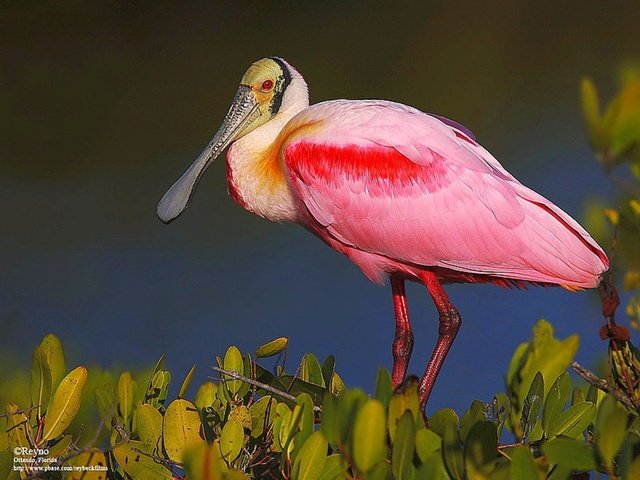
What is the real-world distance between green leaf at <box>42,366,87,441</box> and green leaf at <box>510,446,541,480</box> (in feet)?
2.93

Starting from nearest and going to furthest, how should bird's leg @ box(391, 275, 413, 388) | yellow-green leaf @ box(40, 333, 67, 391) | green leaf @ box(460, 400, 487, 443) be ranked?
green leaf @ box(460, 400, 487, 443) → yellow-green leaf @ box(40, 333, 67, 391) → bird's leg @ box(391, 275, 413, 388)

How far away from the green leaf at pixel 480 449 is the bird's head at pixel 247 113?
2062 mm

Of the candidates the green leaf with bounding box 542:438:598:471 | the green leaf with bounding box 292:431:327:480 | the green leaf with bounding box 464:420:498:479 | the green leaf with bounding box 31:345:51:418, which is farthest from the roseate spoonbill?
the green leaf with bounding box 542:438:598:471

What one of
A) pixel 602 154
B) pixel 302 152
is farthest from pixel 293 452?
pixel 302 152

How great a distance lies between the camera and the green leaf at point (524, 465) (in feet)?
5.50

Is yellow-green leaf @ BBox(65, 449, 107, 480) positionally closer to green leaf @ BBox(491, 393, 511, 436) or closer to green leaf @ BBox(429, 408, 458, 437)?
green leaf @ BBox(429, 408, 458, 437)

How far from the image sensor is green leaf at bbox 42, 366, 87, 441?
2262mm

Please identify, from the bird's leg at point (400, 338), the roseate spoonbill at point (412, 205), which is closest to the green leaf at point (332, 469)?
the roseate spoonbill at point (412, 205)

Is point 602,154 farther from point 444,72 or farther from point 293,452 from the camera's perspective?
point 444,72

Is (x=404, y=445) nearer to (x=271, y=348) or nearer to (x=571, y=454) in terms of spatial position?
(x=571, y=454)

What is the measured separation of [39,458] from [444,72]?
4657 mm

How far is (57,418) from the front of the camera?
7.50 feet

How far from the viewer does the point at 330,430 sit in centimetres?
181

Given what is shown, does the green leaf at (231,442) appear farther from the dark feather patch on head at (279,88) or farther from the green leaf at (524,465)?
the dark feather patch on head at (279,88)
